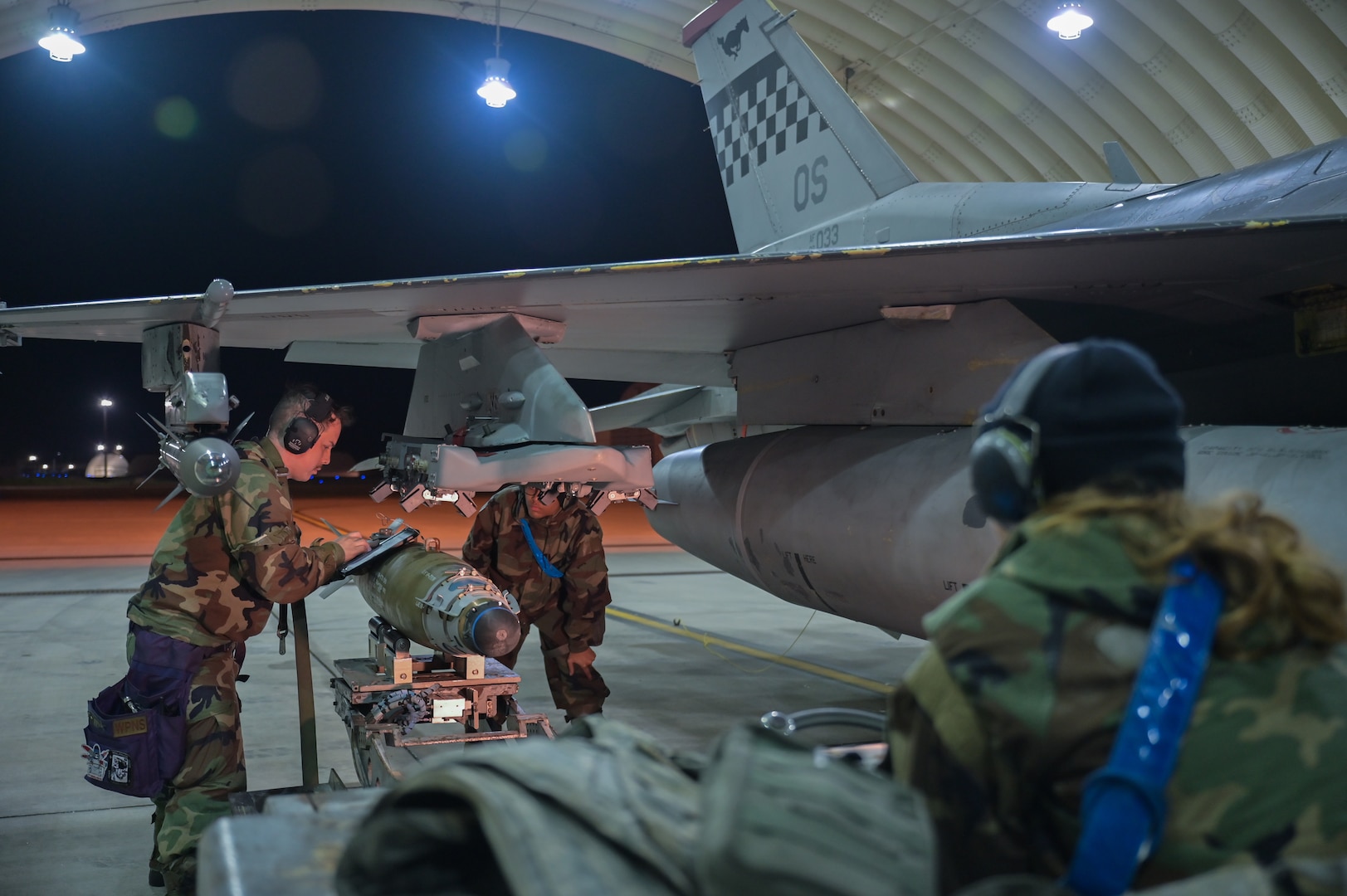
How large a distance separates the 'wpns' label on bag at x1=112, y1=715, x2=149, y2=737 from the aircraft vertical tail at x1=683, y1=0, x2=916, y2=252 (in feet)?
17.6

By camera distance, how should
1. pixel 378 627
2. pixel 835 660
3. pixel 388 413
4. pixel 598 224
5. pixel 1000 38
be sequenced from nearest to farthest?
pixel 378 627 < pixel 835 660 < pixel 1000 38 < pixel 598 224 < pixel 388 413

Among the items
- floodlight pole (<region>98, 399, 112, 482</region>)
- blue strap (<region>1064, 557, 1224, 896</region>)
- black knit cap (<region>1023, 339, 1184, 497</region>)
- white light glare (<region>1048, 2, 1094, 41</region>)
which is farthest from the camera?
floodlight pole (<region>98, 399, 112, 482</region>)

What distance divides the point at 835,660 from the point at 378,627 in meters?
4.44

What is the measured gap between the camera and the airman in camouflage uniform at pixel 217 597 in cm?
366

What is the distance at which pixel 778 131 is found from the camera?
7645 millimetres

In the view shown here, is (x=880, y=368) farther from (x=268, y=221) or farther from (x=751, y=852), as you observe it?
(x=268, y=221)

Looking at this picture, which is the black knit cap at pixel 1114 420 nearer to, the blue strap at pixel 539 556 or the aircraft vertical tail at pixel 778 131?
the blue strap at pixel 539 556

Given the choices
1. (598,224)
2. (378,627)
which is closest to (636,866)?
(378,627)

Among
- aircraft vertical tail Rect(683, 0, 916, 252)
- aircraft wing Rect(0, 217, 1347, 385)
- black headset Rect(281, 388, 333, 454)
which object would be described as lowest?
black headset Rect(281, 388, 333, 454)

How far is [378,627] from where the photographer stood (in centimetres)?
466

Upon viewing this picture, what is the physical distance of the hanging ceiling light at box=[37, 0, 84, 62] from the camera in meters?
11.6

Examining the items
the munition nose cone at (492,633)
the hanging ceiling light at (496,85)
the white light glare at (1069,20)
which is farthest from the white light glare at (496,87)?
the munition nose cone at (492,633)

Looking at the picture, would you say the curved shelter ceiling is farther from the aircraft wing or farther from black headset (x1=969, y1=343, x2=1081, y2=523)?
black headset (x1=969, y1=343, x2=1081, y2=523)

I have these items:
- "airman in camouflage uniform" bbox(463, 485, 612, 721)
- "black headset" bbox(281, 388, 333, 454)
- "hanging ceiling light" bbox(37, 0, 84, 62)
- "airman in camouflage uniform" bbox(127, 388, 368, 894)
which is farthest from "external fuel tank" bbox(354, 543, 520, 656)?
"hanging ceiling light" bbox(37, 0, 84, 62)
